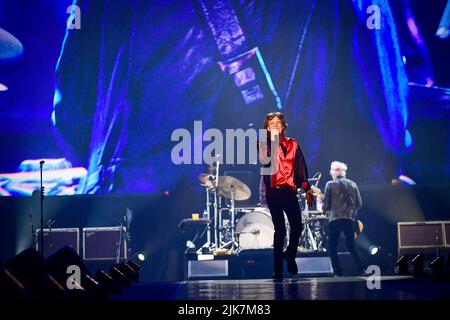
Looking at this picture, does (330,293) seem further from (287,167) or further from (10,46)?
(10,46)

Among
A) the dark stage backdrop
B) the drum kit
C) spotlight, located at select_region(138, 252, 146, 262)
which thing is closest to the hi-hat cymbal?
the drum kit

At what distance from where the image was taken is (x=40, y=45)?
13.2m

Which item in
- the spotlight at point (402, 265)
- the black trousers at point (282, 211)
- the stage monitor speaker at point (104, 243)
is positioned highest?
the stage monitor speaker at point (104, 243)

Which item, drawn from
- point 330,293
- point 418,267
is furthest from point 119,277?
point 418,267

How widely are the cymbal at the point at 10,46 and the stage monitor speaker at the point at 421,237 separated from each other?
25.2ft

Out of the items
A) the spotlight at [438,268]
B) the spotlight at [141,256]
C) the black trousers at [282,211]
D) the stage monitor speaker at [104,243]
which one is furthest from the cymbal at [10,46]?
the spotlight at [438,268]

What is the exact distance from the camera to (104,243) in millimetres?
13383

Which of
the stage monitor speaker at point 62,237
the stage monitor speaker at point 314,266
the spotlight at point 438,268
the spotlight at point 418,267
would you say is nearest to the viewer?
the spotlight at point 438,268

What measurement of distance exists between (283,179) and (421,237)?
20.9 ft

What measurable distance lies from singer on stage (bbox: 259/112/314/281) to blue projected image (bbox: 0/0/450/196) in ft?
18.3

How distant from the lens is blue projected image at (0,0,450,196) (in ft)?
43.3

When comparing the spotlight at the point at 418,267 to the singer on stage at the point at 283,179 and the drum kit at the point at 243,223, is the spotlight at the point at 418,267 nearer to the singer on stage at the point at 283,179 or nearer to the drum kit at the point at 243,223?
the singer on stage at the point at 283,179

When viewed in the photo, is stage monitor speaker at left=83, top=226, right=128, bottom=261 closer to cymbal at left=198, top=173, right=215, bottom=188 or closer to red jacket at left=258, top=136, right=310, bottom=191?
cymbal at left=198, top=173, right=215, bottom=188

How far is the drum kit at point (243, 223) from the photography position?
12141 mm
